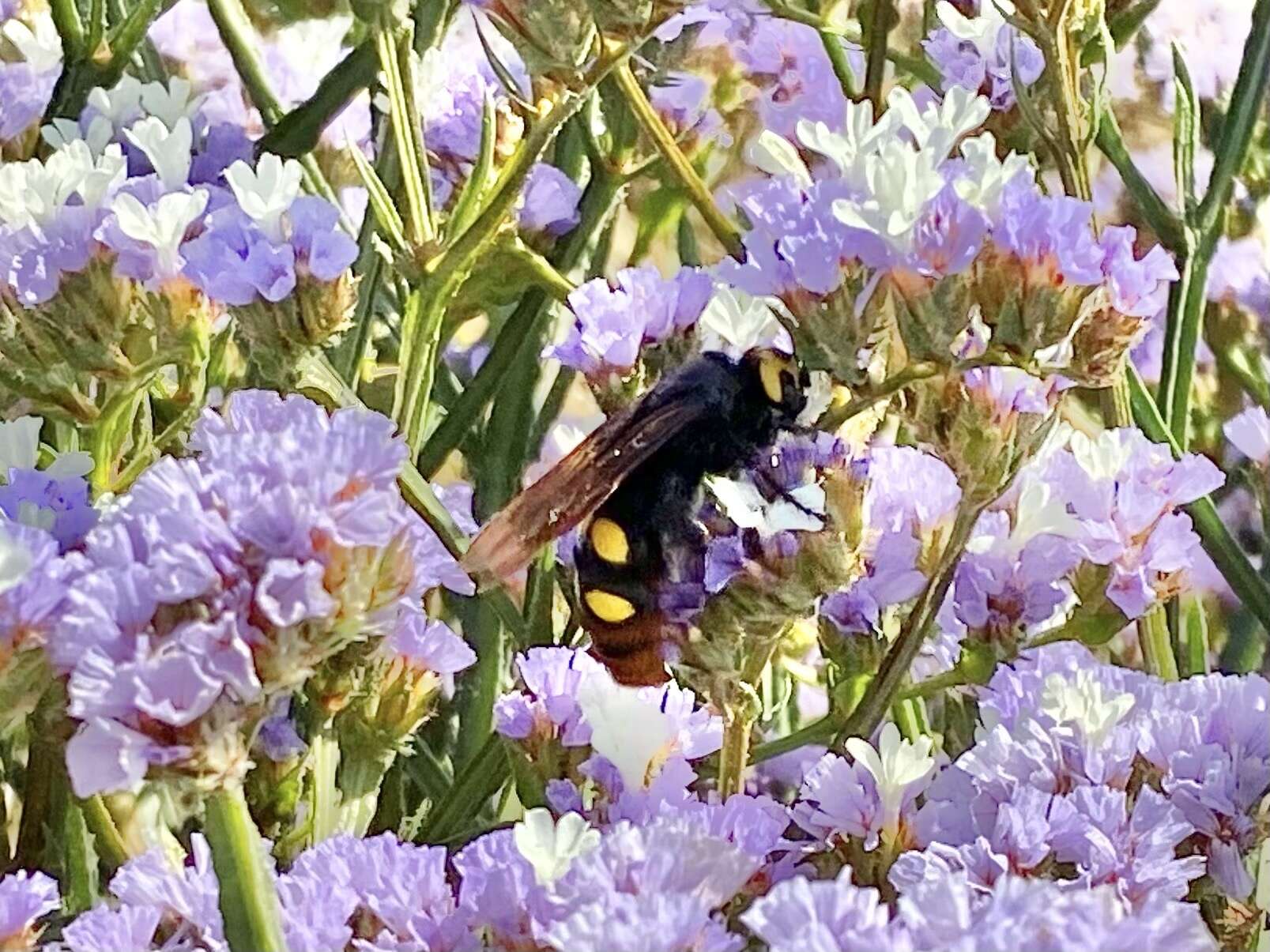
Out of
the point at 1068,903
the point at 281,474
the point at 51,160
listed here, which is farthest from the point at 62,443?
the point at 1068,903

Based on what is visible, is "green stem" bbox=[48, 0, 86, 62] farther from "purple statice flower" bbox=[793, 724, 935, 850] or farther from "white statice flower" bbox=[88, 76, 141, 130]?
"purple statice flower" bbox=[793, 724, 935, 850]

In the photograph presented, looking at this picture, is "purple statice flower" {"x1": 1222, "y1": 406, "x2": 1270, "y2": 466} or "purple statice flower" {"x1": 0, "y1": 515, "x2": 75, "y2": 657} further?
"purple statice flower" {"x1": 1222, "y1": 406, "x2": 1270, "y2": 466}

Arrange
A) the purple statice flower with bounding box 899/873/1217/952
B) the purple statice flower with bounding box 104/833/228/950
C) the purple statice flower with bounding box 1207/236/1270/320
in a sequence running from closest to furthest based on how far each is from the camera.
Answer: the purple statice flower with bounding box 899/873/1217/952 < the purple statice flower with bounding box 104/833/228/950 < the purple statice flower with bounding box 1207/236/1270/320

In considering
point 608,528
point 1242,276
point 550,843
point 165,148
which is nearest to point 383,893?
point 550,843

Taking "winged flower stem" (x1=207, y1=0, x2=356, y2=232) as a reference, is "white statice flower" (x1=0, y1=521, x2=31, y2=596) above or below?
below

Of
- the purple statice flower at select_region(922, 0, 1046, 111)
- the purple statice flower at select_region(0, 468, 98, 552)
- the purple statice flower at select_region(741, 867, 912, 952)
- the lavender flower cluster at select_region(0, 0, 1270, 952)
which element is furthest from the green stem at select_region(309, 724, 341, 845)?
the purple statice flower at select_region(922, 0, 1046, 111)

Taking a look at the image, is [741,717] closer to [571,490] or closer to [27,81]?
[571,490]

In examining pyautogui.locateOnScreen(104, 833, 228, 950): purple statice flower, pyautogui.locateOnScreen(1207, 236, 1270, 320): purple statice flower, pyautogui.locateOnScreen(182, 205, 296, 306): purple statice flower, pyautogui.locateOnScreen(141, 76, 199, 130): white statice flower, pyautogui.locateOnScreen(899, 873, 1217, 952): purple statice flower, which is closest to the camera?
pyautogui.locateOnScreen(899, 873, 1217, 952): purple statice flower
